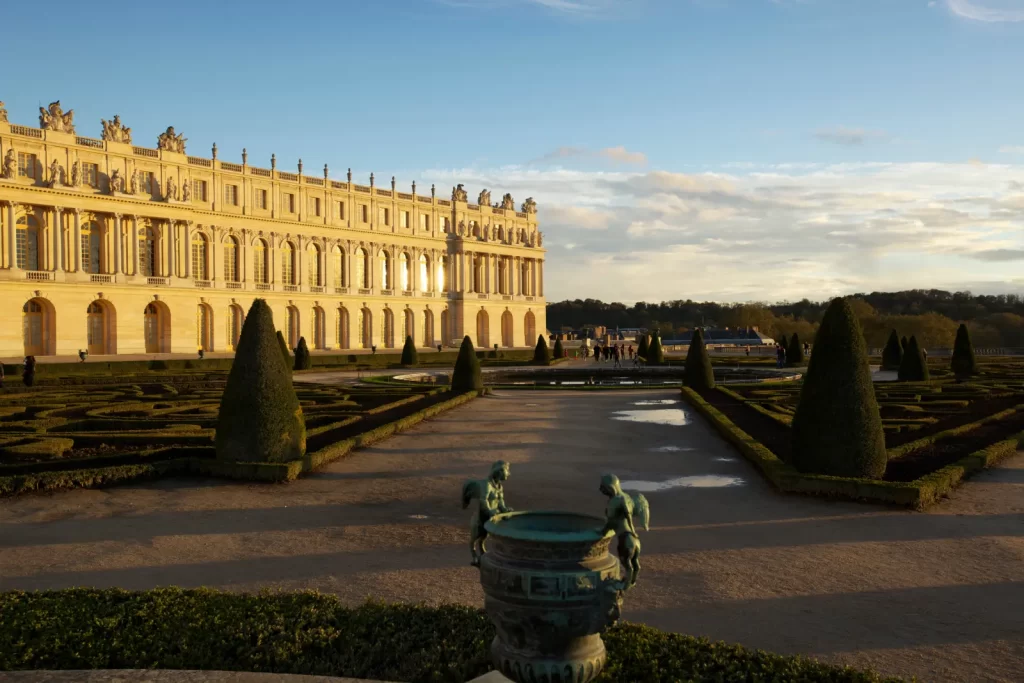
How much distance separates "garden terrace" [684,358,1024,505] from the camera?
11.8m

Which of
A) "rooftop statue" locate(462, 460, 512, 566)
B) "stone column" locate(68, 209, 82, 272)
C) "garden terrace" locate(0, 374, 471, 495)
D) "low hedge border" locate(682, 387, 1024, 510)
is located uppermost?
"stone column" locate(68, 209, 82, 272)

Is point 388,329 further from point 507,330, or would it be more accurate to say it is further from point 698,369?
point 698,369

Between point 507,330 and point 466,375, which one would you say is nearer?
point 466,375

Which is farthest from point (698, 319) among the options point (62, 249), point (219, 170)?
point (62, 249)

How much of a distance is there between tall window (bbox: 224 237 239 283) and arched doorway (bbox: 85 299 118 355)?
817 cm

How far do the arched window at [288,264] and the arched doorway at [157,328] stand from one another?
9443 millimetres

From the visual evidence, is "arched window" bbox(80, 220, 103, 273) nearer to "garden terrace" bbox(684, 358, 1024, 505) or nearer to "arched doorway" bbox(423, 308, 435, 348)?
"arched doorway" bbox(423, 308, 435, 348)

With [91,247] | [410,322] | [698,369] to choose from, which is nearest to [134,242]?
[91,247]

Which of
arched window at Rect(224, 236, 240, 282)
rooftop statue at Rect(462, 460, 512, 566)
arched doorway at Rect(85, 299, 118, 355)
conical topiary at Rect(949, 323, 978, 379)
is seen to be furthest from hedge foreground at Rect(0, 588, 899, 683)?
arched window at Rect(224, 236, 240, 282)

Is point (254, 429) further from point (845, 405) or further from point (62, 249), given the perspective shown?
point (62, 249)

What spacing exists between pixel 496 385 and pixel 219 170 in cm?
3088

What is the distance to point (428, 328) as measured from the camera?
6731 centimetres

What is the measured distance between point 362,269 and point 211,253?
13046 millimetres

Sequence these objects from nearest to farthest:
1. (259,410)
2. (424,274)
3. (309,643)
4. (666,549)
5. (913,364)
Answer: (309,643)
(666,549)
(259,410)
(913,364)
(424,274)
